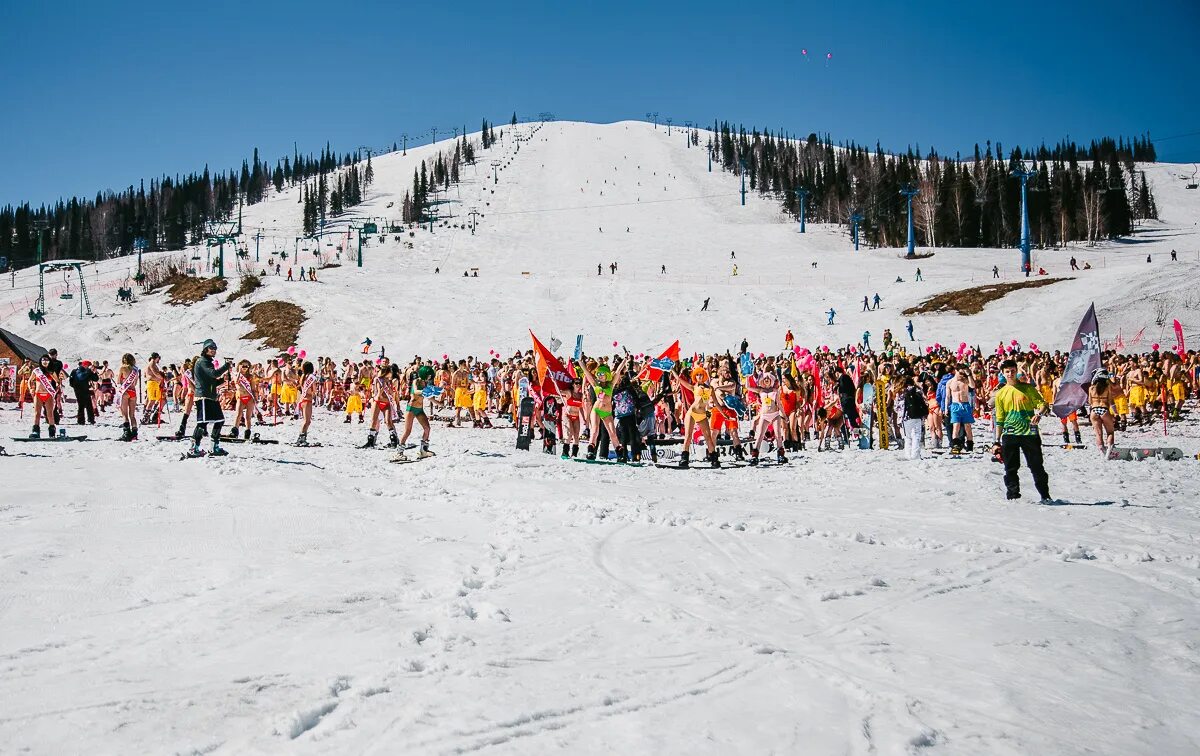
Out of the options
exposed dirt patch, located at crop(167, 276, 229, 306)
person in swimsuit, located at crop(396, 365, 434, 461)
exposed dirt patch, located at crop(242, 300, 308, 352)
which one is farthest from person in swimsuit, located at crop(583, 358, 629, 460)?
exposed dirt patch, located at crop(167, 276, 229, 306)

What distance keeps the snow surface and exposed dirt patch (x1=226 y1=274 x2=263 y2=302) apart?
3406 cm

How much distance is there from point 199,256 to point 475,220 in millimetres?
29814

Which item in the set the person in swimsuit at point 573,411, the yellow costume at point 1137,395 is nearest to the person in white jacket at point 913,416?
the person in swimsuit at point 573,411

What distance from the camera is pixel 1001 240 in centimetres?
8719

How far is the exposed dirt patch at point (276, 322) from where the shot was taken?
37.4 metres

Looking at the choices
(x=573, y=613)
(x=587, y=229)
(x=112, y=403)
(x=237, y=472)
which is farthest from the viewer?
(x=587, y=229)

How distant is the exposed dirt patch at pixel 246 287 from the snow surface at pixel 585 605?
34059mm

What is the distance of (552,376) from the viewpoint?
1271 centimetres

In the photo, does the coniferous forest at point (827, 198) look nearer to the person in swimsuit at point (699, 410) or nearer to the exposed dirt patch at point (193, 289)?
the exposed dirt patch at point (193, 289)

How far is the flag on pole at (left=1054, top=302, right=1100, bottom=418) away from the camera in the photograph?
1075 cm

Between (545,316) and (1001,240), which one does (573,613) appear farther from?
(1001,240)

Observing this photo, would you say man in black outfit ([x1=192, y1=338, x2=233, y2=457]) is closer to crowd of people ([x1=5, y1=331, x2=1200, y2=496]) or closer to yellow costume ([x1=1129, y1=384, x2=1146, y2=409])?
crowd of people ([x1=5, y1=331, x2=1200, y2=496])

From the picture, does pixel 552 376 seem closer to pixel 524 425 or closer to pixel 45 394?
pixel 524 425

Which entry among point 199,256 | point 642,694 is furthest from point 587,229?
point 642,694
